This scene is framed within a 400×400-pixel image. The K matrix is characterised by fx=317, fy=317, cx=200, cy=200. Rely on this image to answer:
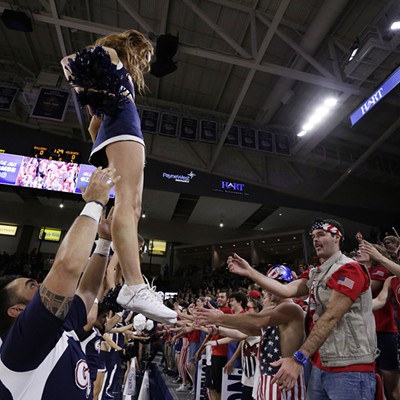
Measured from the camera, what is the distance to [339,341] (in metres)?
2.17

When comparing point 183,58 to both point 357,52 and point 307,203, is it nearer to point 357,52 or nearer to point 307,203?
point 357,52

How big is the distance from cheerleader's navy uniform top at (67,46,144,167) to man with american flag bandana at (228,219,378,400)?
4.50ft

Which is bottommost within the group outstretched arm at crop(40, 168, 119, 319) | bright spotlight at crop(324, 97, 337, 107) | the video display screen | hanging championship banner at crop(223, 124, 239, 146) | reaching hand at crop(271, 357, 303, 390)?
reaching hand at crop(271, 357, 303, 390)

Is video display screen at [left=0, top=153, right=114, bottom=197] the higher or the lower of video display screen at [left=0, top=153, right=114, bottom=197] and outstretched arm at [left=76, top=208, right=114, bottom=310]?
the higher

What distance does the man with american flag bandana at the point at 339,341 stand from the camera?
2010 millimetres

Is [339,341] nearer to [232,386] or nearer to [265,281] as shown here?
[265,281]

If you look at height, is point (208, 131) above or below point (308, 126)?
above

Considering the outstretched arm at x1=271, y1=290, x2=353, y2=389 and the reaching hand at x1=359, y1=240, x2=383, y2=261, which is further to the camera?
the reaching hand at x1=359, y1=240, x2=383, y2=261

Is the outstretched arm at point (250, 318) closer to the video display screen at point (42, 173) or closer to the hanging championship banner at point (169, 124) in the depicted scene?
the video display screen at point (42, 173)

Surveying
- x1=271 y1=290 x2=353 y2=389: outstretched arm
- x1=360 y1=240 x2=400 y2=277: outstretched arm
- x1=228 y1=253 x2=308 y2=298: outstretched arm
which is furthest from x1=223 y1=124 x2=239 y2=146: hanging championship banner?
x1=271 y1=290 x2=353 y2=389: outstretched arm

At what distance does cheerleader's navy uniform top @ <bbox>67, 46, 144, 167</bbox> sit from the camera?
69.8 inches

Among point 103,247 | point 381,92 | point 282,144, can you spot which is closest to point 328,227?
point 103,247

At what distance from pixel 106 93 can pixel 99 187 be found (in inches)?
28.2

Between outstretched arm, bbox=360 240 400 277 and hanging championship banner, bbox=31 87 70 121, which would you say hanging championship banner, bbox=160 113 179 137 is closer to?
hanging championship banner, bbox=31 87 70 121
